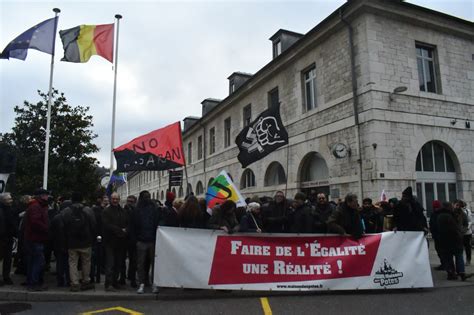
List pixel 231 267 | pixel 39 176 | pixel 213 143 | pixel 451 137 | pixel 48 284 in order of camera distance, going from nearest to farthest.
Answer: pixel 231 267 → pixel 48 284 → pixel 451 137 → pixel 39 176 → pixel 213 143

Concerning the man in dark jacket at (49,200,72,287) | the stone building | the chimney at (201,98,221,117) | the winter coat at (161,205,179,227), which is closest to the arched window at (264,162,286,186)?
the stone building

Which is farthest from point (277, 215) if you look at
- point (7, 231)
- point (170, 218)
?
point (7, 231)

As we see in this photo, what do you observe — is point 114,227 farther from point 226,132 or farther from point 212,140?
point 212,140

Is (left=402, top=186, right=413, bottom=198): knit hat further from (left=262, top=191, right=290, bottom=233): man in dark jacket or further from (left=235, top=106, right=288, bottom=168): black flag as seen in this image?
(left=235, top=106, right=288, bottom=168): black flag

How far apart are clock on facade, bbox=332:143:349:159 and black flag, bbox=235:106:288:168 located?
186 inches

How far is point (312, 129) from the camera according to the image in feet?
46.9

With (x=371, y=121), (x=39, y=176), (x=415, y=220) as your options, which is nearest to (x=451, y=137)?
(x=371, y=121)

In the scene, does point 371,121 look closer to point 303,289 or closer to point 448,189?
point 448,189

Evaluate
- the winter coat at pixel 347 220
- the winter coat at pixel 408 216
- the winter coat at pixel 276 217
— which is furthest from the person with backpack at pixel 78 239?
the winter coat at pixel 408 216

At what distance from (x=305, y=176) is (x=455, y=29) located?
801 centimetres

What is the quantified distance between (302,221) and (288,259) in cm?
79

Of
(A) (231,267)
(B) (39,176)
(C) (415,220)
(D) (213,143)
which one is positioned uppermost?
(D) (213,143)

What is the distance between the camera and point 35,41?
11.3m

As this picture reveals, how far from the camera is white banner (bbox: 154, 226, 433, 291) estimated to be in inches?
234
